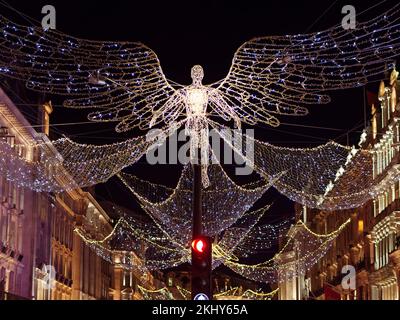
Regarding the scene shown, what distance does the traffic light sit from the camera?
1513cm

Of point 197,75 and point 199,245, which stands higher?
point 197,75

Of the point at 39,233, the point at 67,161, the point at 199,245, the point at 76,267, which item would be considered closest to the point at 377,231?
the point at 39,233

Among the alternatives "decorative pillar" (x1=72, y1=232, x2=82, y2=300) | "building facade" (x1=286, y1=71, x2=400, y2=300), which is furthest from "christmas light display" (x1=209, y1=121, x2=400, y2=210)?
"decorative pillar" (x1=72, y1=232, x2=82, y2=300)

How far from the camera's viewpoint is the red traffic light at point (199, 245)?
1583cm

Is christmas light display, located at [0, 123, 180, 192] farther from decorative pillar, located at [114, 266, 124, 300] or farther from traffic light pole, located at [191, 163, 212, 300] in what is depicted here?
decorative pillar, located at [114, 266, 124, 300]

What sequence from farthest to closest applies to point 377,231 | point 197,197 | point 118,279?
1. point 118,279
2. point 377,231
3. point 197,197

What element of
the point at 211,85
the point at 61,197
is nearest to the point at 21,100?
the point at 61,197

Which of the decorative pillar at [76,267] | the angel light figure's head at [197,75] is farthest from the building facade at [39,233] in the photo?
the angel light figure's head at [197,75]

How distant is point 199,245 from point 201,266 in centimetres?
47

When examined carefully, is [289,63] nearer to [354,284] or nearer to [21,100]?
[21,100]

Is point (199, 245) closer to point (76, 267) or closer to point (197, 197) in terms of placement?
point (197, 197)

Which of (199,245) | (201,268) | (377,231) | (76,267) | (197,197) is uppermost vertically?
(76,267)

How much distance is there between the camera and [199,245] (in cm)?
1590
